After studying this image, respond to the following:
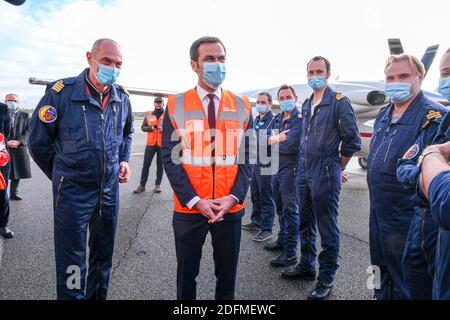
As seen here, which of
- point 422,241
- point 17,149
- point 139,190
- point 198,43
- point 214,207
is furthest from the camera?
point 139,190

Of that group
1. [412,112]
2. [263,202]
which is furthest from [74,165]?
[263,202]

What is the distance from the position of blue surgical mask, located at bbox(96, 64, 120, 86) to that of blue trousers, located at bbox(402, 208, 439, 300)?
227 centimetres

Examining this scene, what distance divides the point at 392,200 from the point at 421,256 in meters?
0.50

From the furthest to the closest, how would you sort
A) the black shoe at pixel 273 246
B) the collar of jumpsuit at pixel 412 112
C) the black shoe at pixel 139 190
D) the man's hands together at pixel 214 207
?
the black shoe at pixel 139 190
the black shoe at pixel 273 246
the collar of jumpsuit at pixel 412 112
the man's hands together at pixel 214 207

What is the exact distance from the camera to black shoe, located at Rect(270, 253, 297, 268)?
3.19 metres

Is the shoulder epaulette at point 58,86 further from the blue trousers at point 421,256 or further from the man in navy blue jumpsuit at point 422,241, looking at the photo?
the blue trousers at point 421,256

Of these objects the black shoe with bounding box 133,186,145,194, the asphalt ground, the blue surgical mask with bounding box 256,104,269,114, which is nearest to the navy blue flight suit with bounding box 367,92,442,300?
the asphalt ground

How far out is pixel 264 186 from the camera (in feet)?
14.0

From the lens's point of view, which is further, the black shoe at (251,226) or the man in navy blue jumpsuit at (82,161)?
the black shoe at (251,226)

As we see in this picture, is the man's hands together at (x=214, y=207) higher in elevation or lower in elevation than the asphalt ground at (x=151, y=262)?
higher

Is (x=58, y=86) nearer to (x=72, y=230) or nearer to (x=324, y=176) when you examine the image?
(x=72, y=230)

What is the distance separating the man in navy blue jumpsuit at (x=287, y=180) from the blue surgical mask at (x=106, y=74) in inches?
83.6

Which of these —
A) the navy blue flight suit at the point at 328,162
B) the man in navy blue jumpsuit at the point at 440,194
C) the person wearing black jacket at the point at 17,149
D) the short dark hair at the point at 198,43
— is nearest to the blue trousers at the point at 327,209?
the navy blue flight suit at the point at 328,162

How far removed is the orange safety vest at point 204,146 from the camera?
1882mm
